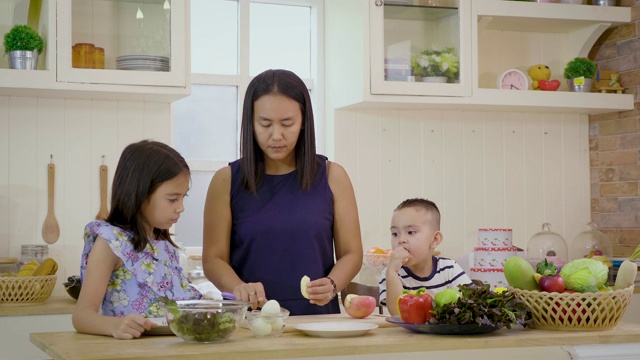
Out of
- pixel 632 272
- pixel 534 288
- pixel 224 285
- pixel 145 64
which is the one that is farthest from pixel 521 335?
pixel 145 64

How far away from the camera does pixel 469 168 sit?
435 centimetres

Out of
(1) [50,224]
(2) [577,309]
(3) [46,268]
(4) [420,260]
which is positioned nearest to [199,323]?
(2) [577,309]

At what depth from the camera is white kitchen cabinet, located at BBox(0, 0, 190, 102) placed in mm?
3420

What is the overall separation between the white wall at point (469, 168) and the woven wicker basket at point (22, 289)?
147 cm

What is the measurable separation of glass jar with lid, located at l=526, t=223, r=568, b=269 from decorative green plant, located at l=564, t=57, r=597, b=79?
706 millimetres

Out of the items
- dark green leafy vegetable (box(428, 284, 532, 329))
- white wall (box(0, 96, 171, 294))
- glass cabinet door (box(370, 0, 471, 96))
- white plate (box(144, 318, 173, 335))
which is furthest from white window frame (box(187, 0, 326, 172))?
dark green leafy vegetable (box(428, 284, 532, 329))

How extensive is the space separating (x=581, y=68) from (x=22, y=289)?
103 inches

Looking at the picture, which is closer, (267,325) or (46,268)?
(267,325)

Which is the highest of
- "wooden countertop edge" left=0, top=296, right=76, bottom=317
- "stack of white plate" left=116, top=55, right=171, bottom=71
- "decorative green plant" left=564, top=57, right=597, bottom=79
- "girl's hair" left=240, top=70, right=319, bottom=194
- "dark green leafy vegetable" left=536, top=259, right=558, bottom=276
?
"decorative green plant" left=564, top=57, right=597, bottom=79

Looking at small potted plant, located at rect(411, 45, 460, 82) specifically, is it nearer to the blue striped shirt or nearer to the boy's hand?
the blue striped shirt

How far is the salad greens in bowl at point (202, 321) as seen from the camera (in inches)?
70.1

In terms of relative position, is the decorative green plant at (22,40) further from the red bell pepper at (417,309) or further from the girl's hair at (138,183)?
the red bell pepper at (417,309)

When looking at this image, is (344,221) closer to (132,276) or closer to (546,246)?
(132,276)

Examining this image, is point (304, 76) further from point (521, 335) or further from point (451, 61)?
point (521, 335)
